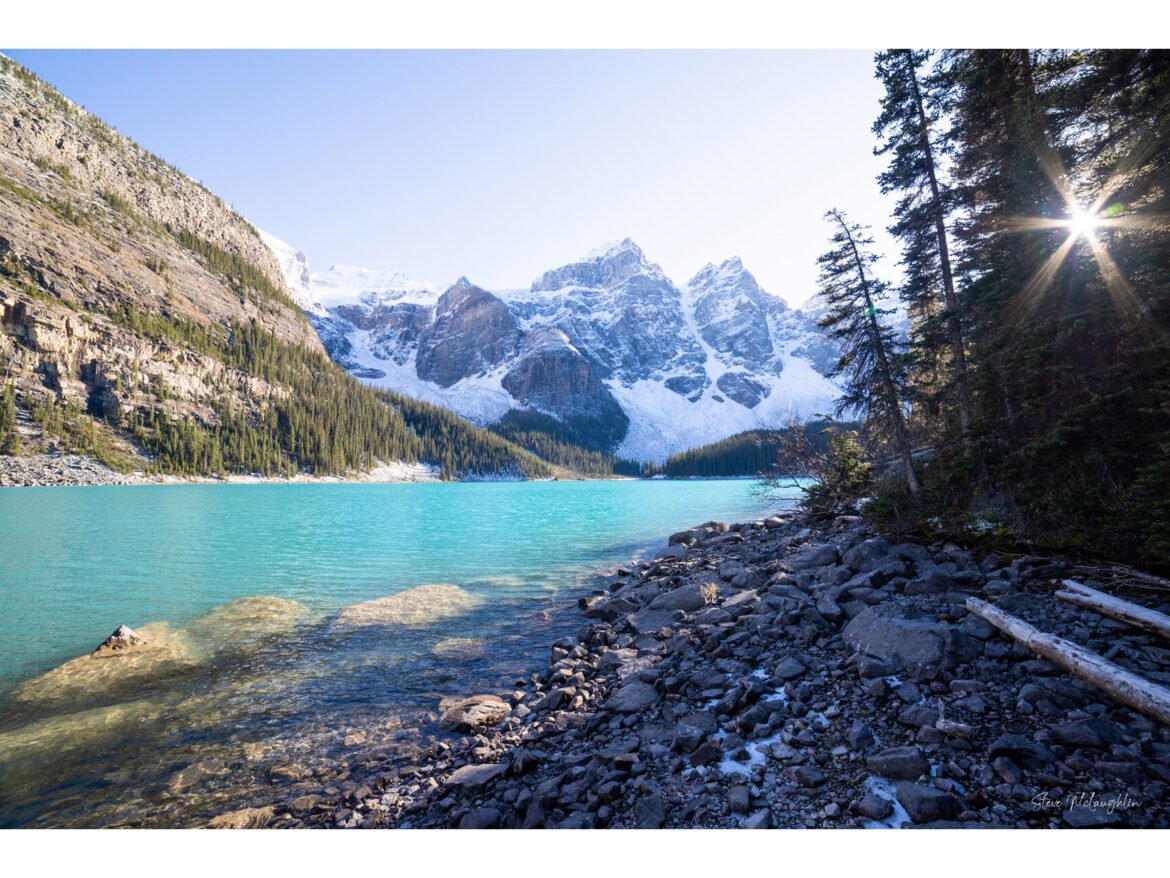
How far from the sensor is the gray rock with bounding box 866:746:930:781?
171 inches

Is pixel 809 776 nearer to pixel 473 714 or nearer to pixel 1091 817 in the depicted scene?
pixel 1091 817

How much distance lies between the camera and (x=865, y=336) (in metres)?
16.1

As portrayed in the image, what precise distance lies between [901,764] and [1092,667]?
2.58 metres

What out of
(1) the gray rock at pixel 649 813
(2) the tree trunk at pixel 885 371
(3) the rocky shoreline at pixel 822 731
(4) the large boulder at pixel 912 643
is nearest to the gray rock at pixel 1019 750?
(3) the rocky shoreline at pixel 822 731

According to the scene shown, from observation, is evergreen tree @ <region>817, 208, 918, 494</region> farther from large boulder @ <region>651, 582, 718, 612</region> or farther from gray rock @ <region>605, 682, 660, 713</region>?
gray rock @ <region>605, 682, 660, 713</region>

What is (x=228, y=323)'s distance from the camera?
466 feet

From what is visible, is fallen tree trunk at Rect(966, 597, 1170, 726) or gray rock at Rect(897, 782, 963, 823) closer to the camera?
gray rock at Rect(897, 782, 963, 823)

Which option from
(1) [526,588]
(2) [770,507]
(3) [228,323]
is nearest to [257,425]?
(3) [228,323]

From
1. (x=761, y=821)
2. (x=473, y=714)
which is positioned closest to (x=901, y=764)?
(x=761, y=821)

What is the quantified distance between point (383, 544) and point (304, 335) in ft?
595

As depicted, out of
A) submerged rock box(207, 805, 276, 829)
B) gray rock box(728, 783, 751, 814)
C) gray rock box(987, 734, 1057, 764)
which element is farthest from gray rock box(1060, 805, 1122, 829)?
submerged rock box(207, 805, 276, 829)

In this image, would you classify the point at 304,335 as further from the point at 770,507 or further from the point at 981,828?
the point at 981,828

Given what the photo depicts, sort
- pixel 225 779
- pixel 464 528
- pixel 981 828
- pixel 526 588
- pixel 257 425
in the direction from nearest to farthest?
pixel 981 828 → pixel 225 779 → pixel 526 588 → pixel 464 528 → pixel 257 425

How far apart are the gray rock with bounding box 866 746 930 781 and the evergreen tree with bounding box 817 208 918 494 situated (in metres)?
13.0
